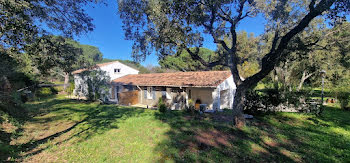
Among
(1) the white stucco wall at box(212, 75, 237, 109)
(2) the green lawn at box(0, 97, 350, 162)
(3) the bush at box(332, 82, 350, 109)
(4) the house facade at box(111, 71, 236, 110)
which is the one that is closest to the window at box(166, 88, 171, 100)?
(4) the house facade at box(111, 71, 236, 110)

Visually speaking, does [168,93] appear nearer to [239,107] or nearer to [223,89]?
[223,89]

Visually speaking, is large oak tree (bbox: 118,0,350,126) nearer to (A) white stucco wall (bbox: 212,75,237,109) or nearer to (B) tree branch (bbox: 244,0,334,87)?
(B) tree branch (bbox: 244,0,334,87)

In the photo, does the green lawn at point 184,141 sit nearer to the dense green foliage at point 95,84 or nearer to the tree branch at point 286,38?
the tree branch at point 286,38

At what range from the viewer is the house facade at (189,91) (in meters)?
13.5

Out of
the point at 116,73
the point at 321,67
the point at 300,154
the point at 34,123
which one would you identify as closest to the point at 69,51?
the point at 34,123

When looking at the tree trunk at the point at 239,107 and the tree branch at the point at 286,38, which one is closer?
the tree branch at the point at 286,38

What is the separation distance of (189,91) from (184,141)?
1006 centimetres

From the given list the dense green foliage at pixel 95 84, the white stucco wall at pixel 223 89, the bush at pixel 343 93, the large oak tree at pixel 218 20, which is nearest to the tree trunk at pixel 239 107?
the large oak tree at pixel 218 20

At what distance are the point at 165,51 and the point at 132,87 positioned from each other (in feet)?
43.4

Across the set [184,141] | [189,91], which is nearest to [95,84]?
[189,91]

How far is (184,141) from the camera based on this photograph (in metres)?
5.75

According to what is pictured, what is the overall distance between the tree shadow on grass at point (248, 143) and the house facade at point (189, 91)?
596 centimetres

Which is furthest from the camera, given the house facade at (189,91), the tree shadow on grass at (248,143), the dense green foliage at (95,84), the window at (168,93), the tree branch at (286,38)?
the dense green foliage at (95,84)

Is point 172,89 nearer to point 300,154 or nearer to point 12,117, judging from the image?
point 300,154
